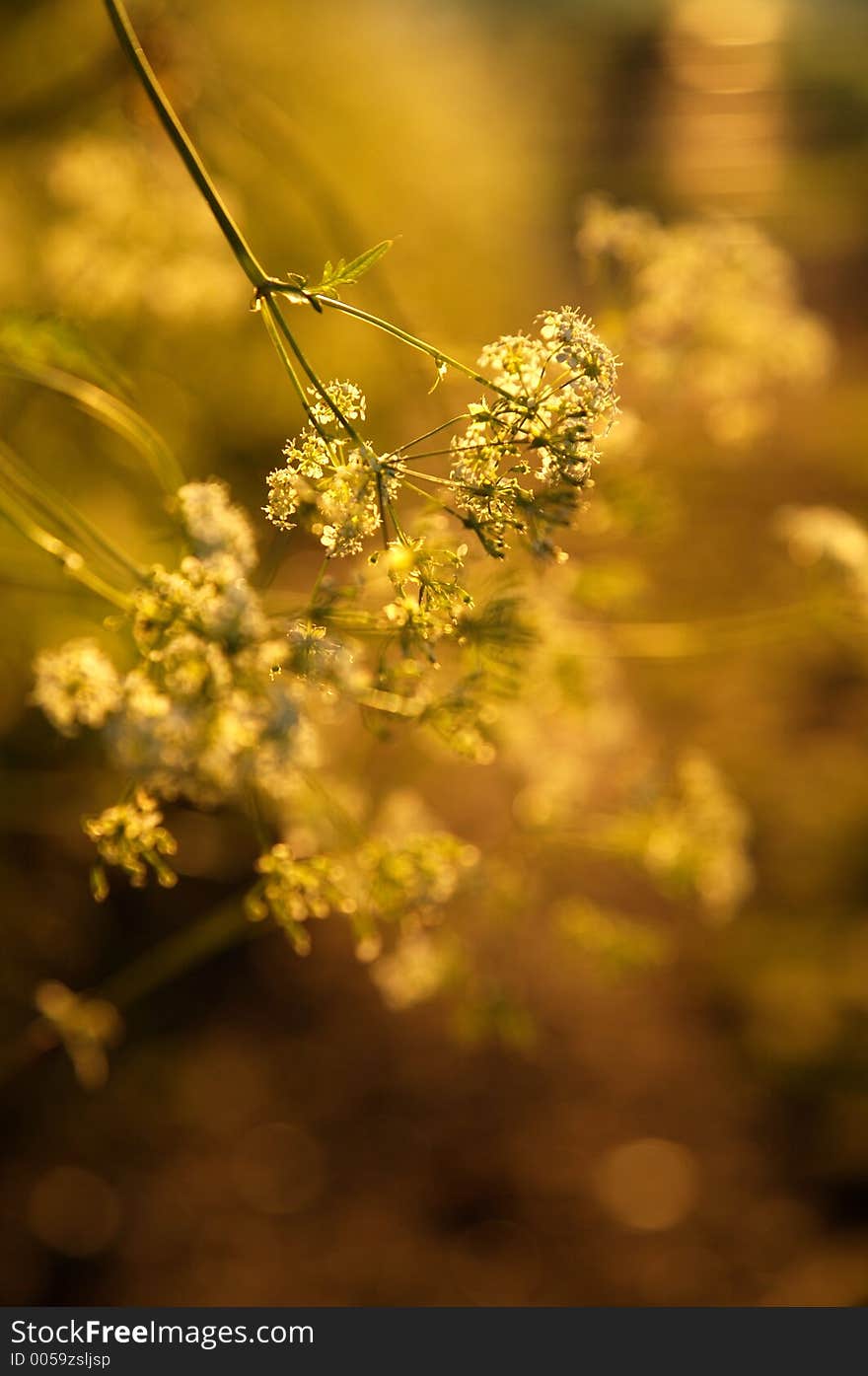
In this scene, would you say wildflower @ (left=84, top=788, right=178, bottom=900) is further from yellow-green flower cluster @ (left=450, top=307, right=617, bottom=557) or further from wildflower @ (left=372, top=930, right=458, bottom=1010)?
wildflower @ (left=372, top=930, right=458, bottom=1010)

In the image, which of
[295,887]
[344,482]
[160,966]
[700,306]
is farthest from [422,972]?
[700,306]

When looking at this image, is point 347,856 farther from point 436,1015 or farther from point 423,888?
point 436,1015

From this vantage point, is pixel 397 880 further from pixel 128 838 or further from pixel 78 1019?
pixel 78 1019

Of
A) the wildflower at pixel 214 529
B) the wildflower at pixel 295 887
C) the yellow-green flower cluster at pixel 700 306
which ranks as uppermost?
the yellow-green flower cluster at pixel 700 306

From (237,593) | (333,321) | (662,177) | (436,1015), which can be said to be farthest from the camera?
(662,177)

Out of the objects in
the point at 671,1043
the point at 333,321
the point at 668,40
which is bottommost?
the point at 671,1043

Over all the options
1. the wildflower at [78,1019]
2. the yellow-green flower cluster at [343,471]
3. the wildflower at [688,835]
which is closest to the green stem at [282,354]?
the yellow-green flower cluster at [343,471]

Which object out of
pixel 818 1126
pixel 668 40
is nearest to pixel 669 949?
pixel 818 1126

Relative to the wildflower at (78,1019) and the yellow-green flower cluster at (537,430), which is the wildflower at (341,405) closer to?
the yellow-green flower cluster at (537,430)

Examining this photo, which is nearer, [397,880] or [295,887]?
[295,887]
